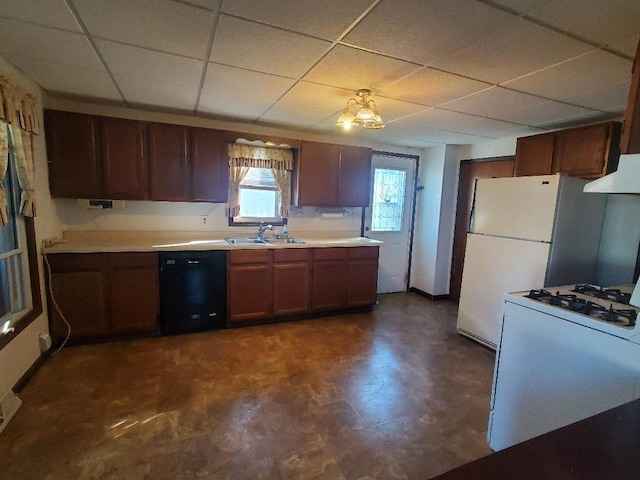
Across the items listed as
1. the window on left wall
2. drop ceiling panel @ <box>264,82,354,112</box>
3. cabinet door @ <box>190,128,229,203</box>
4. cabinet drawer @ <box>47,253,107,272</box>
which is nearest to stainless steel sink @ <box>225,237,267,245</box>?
cabinet door @ <box>190,128,229,203</box>

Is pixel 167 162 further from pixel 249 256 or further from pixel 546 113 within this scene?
pixel 546 113

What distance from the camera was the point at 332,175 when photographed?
405 cm

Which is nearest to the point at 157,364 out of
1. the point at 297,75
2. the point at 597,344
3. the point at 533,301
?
the point at 297,75

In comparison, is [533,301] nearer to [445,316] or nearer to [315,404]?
[315,404]

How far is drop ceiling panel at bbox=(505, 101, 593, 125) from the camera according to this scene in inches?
103

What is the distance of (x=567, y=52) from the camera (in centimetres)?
172

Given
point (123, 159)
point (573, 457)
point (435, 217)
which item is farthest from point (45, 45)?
point (435, 217)

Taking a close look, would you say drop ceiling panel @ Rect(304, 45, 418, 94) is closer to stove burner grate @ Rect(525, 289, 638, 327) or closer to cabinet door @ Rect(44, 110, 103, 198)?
stove burner grate @ Rect(525, 289, 638, 327)

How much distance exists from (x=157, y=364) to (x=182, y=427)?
2.95 ft

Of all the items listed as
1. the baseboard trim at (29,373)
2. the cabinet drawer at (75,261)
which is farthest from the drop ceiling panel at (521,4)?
the baseboard trim at (29,373)

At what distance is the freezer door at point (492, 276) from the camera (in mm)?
2838

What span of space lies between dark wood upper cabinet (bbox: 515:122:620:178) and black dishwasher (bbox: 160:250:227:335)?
11.0 ft

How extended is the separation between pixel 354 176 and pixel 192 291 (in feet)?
7.91

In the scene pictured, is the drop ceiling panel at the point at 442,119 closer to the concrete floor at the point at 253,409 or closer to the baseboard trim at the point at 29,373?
the concrete floor at the point at 253,409
